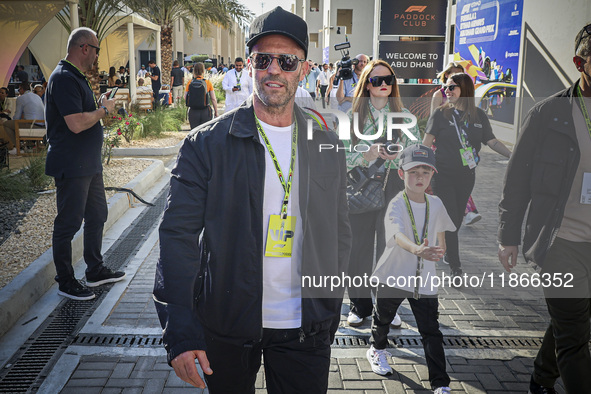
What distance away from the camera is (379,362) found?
4.01 meters

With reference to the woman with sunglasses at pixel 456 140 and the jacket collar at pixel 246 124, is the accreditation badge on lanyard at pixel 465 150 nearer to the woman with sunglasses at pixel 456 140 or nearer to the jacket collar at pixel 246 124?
the woman with sunglasses at pixel 456 140

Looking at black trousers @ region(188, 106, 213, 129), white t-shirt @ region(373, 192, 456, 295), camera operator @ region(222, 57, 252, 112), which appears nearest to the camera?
white t-shirt @ region(373, 192, 456, 295)

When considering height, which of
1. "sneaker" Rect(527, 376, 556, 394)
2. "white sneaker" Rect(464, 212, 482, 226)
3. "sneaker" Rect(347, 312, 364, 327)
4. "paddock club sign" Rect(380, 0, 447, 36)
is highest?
"paddock club sign" Rect(380, 0, 447, 36)

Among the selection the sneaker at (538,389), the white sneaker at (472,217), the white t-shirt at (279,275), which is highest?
the white t-shirt at (279,275)

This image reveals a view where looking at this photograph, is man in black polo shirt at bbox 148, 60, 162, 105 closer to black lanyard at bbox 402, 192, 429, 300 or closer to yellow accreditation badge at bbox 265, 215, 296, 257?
black lanyard at bbox 402, 192, 429, 300

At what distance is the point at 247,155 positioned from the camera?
2.36 meters

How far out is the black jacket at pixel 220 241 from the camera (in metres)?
2.25

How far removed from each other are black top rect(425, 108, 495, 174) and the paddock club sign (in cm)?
500

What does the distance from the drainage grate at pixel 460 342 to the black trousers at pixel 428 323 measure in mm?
616

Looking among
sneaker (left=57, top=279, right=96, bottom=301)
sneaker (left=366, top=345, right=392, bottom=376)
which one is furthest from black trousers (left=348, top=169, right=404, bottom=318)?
sneaker (left=57, top=279, right=96, bottom=301)

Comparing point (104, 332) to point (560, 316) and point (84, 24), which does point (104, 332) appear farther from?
point (84, 24)

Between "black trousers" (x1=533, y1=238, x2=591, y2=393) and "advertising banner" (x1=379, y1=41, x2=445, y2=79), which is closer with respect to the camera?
"black trousers" (x1=533, y1=238, x2=591, y2=393)

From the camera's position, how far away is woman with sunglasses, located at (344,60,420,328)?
4.55 metres

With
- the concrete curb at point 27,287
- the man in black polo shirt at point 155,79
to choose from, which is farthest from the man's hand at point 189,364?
the man in black polo shirt at point 155,79
